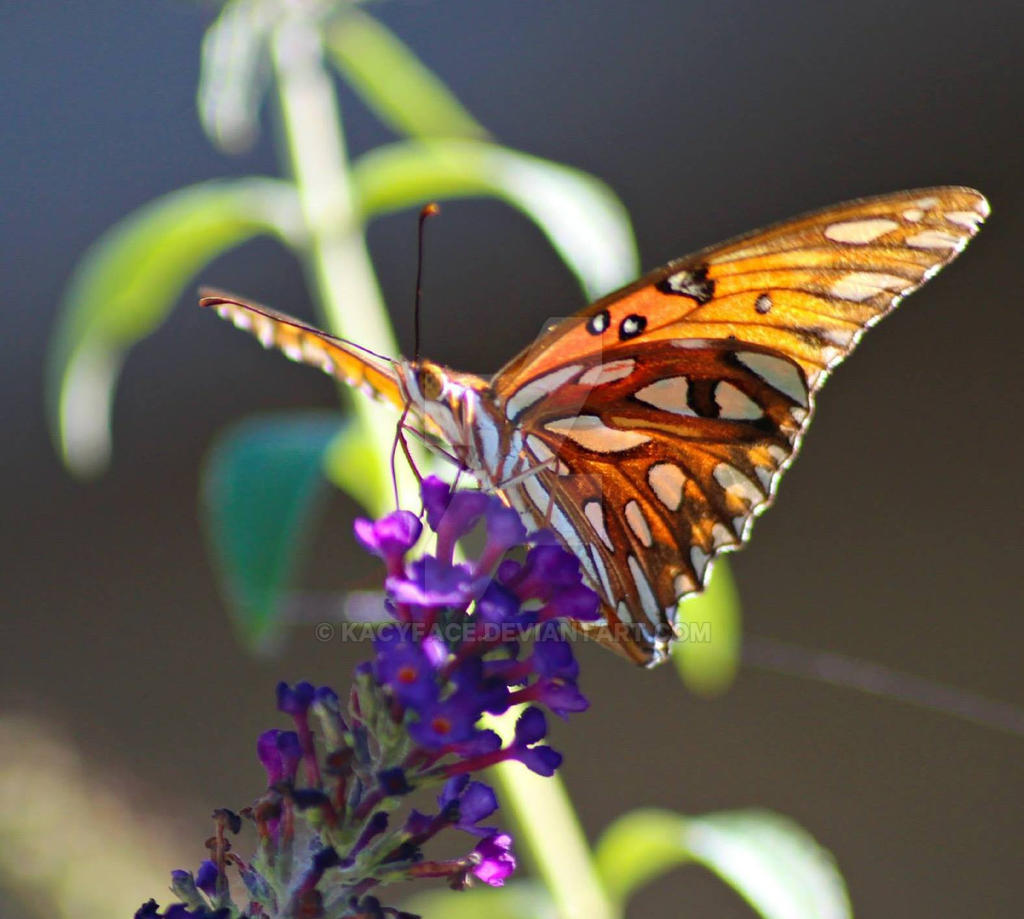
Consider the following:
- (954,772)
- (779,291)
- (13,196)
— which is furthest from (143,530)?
(779,291)

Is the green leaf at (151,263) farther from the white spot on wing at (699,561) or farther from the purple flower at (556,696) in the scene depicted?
the purple flower at (556,696)

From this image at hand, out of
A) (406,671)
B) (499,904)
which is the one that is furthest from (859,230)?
(499,904)

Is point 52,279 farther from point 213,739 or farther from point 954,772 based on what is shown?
point 954,772

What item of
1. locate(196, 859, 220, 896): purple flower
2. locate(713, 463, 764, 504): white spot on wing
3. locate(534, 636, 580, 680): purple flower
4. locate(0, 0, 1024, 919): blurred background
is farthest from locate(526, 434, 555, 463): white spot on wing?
locate(0, 0, 1024, 919): blurred background

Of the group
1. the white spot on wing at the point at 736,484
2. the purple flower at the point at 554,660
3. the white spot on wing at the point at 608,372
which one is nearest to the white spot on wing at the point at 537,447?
the white spot on wing at the point at 608,372

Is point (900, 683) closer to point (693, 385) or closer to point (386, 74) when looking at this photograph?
point (693, 385)

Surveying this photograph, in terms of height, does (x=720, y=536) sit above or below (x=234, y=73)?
below
